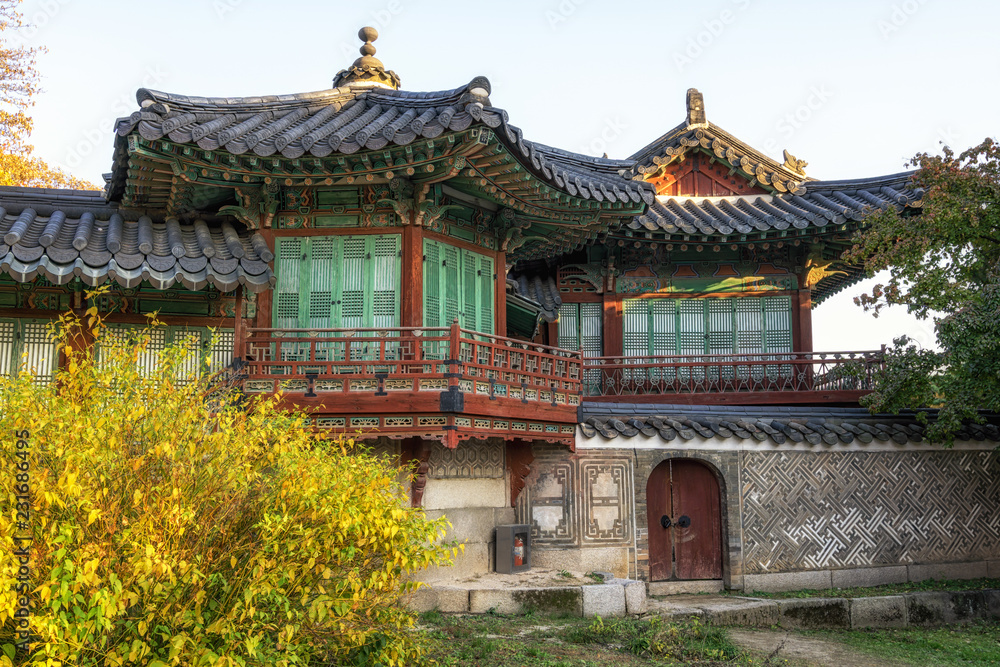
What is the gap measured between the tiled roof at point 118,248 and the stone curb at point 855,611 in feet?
22.3

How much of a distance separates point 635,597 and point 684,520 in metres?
2.39

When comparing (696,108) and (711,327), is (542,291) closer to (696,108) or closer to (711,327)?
(711,327)

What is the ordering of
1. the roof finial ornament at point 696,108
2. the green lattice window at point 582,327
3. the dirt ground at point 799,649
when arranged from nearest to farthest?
the dirt ground at point 799,649
the green lattice window at point 582,327
the roof finial ornament at point 696,108

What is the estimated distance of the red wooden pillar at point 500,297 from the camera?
13.4 metres

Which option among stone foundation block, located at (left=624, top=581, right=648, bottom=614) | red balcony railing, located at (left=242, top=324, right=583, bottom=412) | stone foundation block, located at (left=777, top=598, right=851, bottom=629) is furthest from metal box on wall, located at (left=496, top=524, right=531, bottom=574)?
stone foundation block, located at (left=777, top=598, right=851, bottom=629)

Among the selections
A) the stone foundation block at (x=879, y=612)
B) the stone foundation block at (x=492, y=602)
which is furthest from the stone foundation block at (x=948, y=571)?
the stone foundation block at (x=492, y=602)

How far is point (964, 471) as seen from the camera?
560 inches

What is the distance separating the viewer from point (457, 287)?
496 inches

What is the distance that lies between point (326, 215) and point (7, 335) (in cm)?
414

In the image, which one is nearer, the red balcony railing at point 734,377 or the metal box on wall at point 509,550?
the metal box on wall at point 509,550

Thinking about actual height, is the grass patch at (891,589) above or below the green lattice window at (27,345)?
below

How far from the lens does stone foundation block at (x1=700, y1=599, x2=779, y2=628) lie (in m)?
11.6

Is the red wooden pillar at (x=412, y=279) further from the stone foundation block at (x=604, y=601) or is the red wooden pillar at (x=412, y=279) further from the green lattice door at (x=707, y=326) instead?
the green lattice door at (x=707, y=326)

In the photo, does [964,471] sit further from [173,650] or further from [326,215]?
[173,650]
